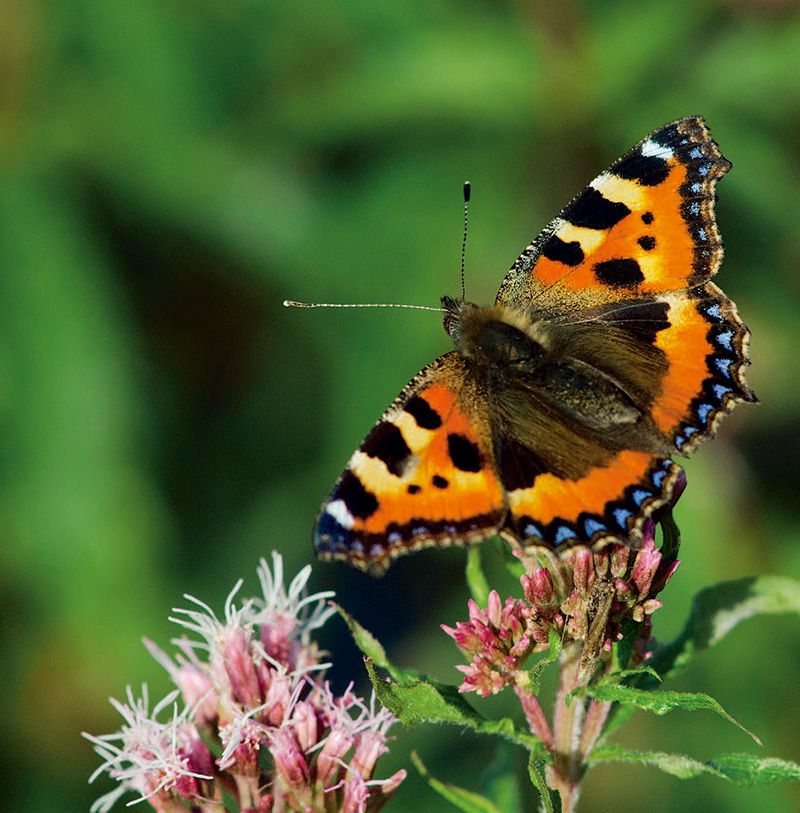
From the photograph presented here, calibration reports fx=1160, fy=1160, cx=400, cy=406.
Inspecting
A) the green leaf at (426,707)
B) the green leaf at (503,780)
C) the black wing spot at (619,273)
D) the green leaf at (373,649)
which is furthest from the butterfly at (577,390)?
the green leaf at (503,780)

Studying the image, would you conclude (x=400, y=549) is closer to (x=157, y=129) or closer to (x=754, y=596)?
(x=754, y=596)

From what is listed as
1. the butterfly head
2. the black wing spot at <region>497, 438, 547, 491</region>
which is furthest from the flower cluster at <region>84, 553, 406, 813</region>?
the butterfly head

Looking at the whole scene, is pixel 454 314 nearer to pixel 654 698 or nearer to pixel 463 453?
pixel 463 453

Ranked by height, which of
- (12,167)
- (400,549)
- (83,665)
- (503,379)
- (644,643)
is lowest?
(83,665)

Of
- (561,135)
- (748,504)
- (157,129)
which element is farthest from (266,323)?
(748,504)

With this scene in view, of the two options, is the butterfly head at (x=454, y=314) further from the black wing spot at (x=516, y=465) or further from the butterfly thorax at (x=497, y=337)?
the black wing spot at (x=516, y=465)

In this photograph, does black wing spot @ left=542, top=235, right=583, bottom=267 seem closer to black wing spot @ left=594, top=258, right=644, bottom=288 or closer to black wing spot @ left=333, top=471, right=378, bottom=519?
black wing spot @ left=594, top=258, right=644, bottom=288
